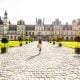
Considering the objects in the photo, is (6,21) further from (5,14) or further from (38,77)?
(38,77)

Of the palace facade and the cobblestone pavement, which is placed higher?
the palace facade

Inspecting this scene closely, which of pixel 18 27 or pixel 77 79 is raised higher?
pixel 18 27

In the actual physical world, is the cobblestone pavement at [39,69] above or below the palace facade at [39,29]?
below

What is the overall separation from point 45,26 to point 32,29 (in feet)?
18.0

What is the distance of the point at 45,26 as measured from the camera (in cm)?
9431

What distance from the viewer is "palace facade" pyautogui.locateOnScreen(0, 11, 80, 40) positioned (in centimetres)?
9225

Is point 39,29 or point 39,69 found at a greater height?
point 39,29

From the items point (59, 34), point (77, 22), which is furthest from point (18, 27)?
point (77, 22)

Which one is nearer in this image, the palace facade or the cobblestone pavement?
the cobblestone pavement

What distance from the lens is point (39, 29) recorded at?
Result: 9294 cm

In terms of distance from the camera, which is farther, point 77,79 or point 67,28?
point 67,28

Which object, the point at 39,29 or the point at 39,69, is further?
the point at 39,29

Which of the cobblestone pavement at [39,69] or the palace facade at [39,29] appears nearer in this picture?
the cobblestone pavement at [39,69]

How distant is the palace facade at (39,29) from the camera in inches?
3632
